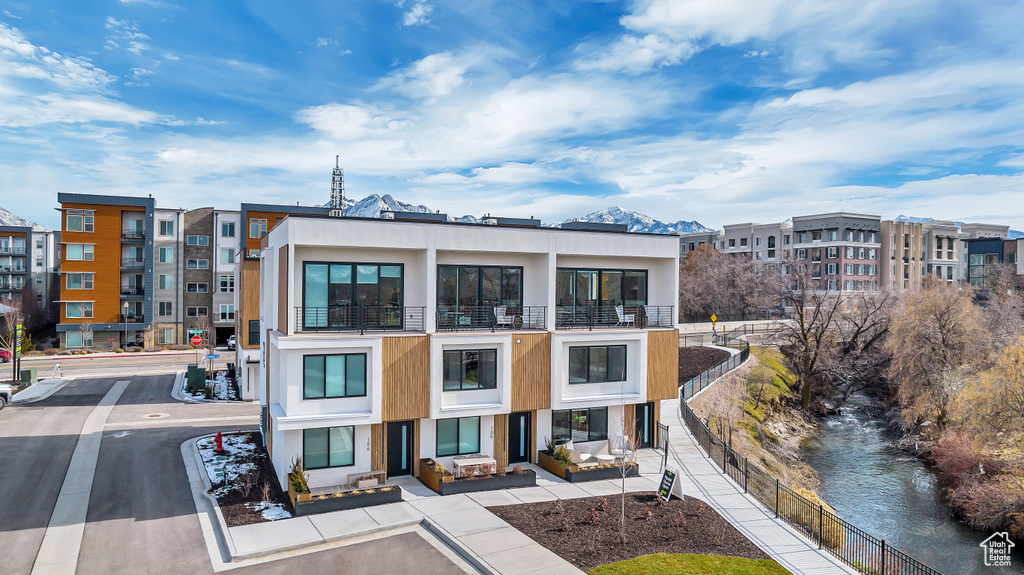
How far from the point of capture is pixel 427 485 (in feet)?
63.7

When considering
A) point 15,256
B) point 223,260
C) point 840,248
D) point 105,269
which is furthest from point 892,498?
point 15,256

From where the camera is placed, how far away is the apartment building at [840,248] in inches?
3278

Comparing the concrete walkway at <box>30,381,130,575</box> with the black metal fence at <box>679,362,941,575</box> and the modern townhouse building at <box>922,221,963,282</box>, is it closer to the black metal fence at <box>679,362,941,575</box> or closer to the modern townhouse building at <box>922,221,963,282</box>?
the black metal fence at <box>679,362,941,575</box>

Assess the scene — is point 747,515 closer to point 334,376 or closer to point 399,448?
point 399,448

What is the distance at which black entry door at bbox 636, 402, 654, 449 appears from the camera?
2395 cm

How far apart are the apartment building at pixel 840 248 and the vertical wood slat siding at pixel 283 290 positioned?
7771 cm

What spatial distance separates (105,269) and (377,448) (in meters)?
47.0

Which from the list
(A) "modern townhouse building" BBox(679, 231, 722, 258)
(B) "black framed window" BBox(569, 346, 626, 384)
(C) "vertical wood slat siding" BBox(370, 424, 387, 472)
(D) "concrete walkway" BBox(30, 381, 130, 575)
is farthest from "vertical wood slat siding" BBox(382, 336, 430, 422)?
(A) "modern townhouse building" BBox(679, 231, 722, 258)

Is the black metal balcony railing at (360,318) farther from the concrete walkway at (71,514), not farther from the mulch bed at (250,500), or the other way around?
the concrete walkway at (71,514)

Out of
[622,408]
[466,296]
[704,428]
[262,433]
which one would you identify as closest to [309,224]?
[466,296]

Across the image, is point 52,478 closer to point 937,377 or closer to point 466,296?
point 466,296

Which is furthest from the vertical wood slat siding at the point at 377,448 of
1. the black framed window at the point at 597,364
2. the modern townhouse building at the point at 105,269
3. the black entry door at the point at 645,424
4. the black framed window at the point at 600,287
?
the modern townhouse building at the point at 105,269

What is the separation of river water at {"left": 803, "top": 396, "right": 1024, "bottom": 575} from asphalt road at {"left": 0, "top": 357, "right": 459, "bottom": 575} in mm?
18452

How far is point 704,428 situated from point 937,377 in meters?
19.8
